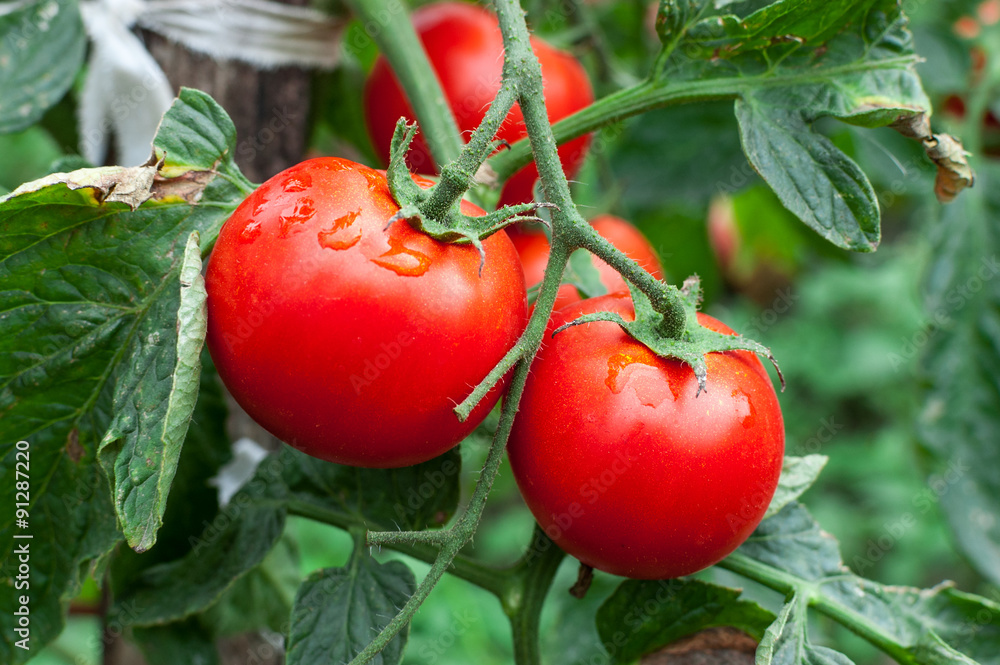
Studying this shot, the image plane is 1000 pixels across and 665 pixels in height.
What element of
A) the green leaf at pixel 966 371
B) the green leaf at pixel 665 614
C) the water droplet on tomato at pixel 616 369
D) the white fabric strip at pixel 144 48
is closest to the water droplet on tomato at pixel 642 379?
the water droplet on tomato at pixel 616 369

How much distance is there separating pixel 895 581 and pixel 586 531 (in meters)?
2.12

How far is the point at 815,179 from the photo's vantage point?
728mm

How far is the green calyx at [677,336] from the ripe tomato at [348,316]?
94 mm

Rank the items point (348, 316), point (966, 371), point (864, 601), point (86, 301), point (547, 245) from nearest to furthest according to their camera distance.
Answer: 1. point (348, 316)
2. point (86, 301)
3. point (864, 601)
4. point (547, 245)
5. point (966, 371)

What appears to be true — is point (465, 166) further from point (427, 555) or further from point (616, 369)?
point (427, 555)

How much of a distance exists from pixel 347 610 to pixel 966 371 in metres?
1.03

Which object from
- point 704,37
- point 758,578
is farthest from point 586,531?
point 704,37

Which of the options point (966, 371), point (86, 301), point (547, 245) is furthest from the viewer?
point (966, 371)

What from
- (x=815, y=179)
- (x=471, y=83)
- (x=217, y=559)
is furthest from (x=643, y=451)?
(x=471, y=83)

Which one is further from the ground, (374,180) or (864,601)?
(374,180)

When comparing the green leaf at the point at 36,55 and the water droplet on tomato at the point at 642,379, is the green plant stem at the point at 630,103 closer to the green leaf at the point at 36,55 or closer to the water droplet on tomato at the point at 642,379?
the water droplet on tomato at the point at 642,379

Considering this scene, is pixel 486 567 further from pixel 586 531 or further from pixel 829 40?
pixel 829 40

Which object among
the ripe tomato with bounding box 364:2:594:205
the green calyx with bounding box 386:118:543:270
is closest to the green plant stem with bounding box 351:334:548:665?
the green calyx with bounding box 386:118:543:270

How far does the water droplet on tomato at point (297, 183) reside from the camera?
0.59m
